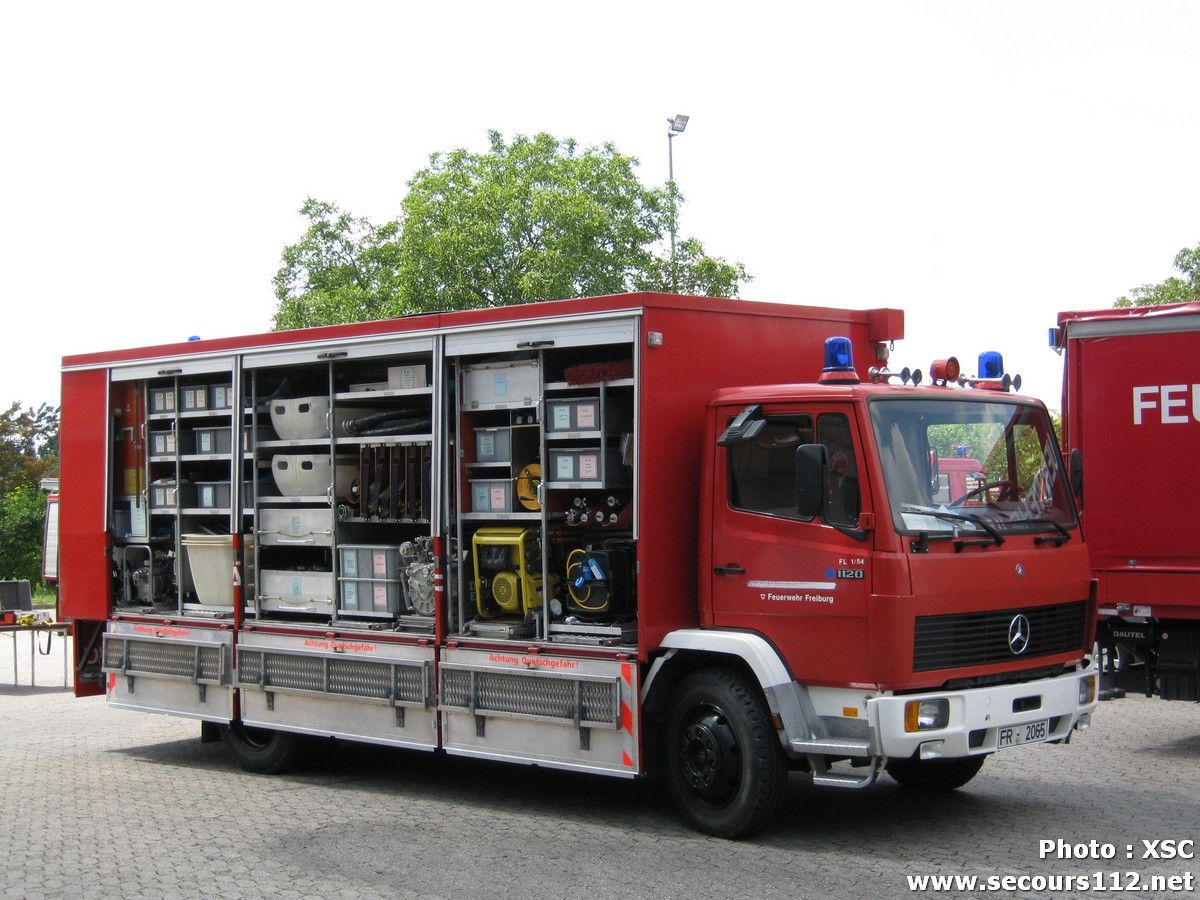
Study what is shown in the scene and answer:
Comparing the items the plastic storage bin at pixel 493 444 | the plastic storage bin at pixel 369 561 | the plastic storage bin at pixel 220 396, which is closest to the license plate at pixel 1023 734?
the plastic storage bin at pixel 493 444

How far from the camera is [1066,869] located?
738 cm

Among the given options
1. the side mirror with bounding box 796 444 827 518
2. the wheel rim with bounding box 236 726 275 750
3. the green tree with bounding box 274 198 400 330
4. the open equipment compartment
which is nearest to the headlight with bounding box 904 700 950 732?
the side mirror with bounding box 796 444 827 518

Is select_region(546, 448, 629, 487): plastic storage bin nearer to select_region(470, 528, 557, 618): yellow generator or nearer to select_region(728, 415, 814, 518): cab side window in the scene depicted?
select_region(470, 528, 557, 618): yellow generator

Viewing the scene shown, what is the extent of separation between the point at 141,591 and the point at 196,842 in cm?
417

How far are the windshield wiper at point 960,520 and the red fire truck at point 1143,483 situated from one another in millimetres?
3306

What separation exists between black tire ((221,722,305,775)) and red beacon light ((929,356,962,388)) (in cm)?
561

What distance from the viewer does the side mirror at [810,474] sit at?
7895 mm

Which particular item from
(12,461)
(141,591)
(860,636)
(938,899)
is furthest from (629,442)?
(12,461)

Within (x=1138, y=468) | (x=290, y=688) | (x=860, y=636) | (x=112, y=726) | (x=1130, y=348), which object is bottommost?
(x=112, y=726)

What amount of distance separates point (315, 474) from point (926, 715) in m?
5.27

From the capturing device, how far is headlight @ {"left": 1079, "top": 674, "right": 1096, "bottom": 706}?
8688 millimetres

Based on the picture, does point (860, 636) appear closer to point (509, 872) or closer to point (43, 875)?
point (509, 872)

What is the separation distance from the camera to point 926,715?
25.4 ft

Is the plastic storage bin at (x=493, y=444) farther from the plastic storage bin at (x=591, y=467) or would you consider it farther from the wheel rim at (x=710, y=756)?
the wheel rim at (x=710, y=756)
